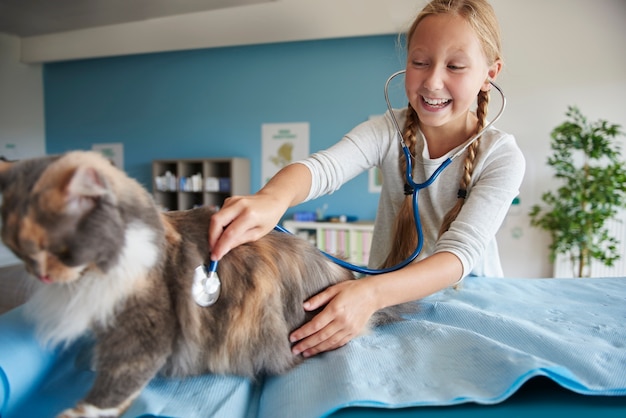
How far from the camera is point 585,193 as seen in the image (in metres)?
2.83

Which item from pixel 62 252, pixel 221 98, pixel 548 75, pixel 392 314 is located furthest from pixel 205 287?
pixel 221 98

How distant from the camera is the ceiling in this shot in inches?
141

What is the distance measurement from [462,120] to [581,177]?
2352 millimetres

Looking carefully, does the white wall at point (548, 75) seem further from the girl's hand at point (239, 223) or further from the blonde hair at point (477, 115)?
the girl's hand at point (239, 223)

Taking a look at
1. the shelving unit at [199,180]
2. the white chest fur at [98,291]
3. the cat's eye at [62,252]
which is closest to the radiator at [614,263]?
the shelving unit at [199,180]

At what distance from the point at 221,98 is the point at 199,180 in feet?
3.19

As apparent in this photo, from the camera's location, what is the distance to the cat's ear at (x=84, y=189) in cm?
49

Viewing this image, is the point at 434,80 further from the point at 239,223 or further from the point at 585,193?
the point at 585,193

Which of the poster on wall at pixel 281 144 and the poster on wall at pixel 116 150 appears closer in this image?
the poster on wall at pixel 281 144

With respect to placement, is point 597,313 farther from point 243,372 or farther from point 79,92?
point 79,92

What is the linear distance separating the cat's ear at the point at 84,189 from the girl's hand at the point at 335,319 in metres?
0.45

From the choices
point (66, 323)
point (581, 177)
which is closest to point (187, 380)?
point (66, 323)

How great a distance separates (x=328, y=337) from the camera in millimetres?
764

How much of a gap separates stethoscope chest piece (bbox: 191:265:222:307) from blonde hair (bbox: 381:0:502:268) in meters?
0.67
